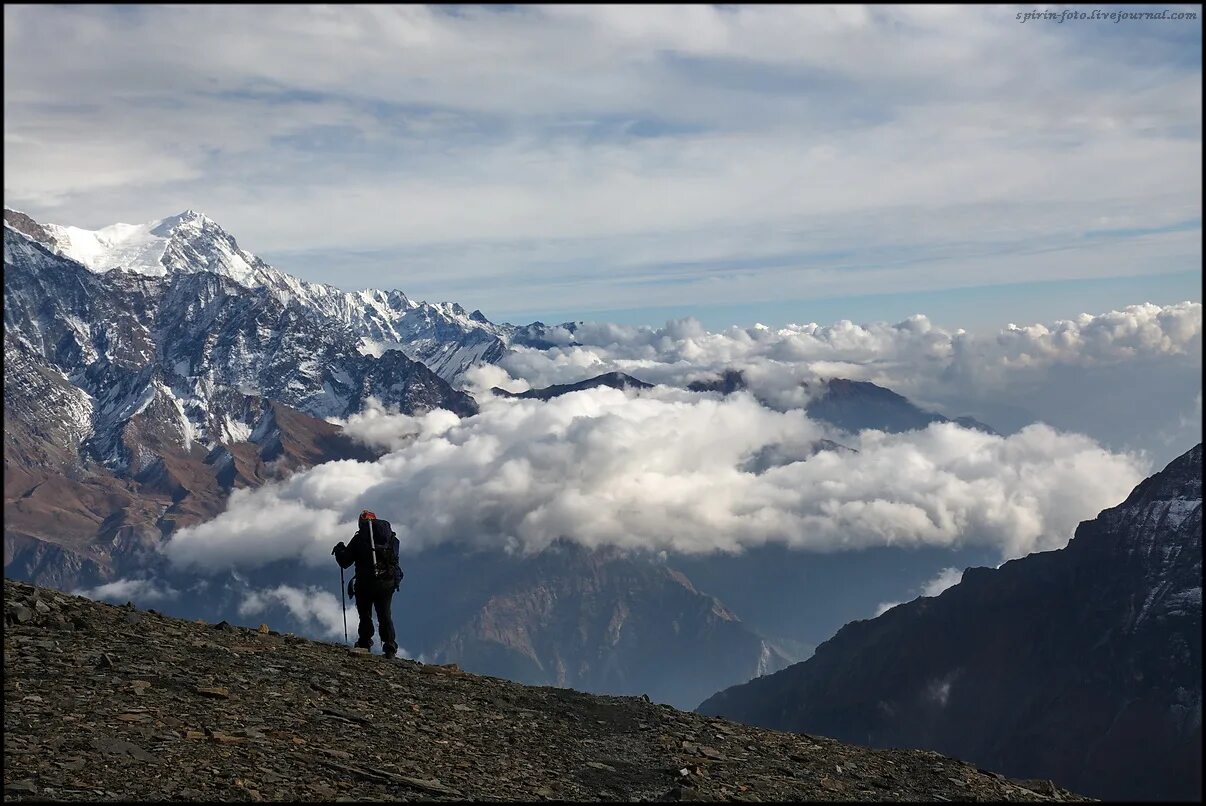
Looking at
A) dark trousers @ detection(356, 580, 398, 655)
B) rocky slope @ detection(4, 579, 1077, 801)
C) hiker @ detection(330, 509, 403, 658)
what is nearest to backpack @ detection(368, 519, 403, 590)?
hiker @ detection(330, 509, 403, 658)

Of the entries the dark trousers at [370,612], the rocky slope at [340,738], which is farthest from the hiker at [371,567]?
the rocky slope at [340,738]

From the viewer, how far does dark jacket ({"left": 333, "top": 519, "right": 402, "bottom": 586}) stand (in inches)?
1169

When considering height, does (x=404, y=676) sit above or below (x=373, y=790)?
above

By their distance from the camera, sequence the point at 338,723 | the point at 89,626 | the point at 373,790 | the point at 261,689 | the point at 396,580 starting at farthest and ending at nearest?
1. the point at 396,580
2. the point at 89,626
3. the point at 261,689
4. the point at 338,723
5. the point at 373,790

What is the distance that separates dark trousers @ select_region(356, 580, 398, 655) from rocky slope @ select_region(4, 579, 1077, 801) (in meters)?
1.24

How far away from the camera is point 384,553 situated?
1184 inches

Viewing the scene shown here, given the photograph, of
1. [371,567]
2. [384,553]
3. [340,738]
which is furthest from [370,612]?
[340,738]

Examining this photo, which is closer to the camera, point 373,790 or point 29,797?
point 29,797

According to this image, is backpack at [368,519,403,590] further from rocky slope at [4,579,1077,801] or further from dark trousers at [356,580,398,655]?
rocky slope at [4,579,1077,801]

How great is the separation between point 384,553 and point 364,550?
609 millimetres

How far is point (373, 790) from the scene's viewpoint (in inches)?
706

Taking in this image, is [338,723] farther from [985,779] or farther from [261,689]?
[985,779]

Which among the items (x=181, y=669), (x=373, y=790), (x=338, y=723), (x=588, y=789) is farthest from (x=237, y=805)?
(x=181, y=669)

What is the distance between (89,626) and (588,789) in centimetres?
1576
